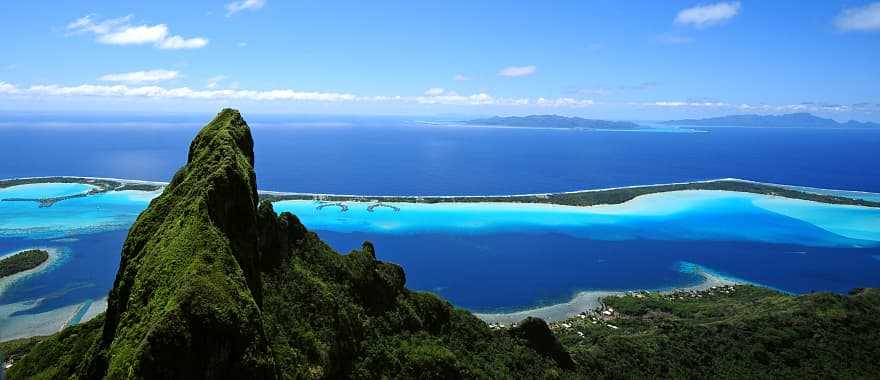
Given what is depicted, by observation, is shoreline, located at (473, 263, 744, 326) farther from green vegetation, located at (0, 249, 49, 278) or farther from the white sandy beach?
green vegetation, located at (0, 249, 49, 278)

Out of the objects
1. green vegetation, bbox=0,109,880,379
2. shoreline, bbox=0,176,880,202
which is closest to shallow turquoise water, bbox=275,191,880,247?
shoreline, bbox=0,176,880,202

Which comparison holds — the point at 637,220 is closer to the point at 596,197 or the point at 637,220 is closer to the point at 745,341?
the point at 596,197

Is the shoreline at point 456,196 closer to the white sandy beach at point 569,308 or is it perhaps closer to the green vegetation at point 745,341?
the white sandy beach at point 569,308

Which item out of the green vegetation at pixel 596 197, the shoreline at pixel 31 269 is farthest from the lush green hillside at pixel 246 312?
the green vegetation at pixel 596 197

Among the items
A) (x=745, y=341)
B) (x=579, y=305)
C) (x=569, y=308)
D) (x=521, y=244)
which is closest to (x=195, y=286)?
(x=745, y=341)

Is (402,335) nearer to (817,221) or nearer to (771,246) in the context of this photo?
(771,246)

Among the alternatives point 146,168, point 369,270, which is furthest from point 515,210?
point 146,168

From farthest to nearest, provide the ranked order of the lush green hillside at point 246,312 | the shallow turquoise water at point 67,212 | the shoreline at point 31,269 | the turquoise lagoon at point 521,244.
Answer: the shallow turquoise water at point 67,212, the turquoise lagoon at point 521,244, the shoreline at point 31,269, the lush green hillside at point 246,312
